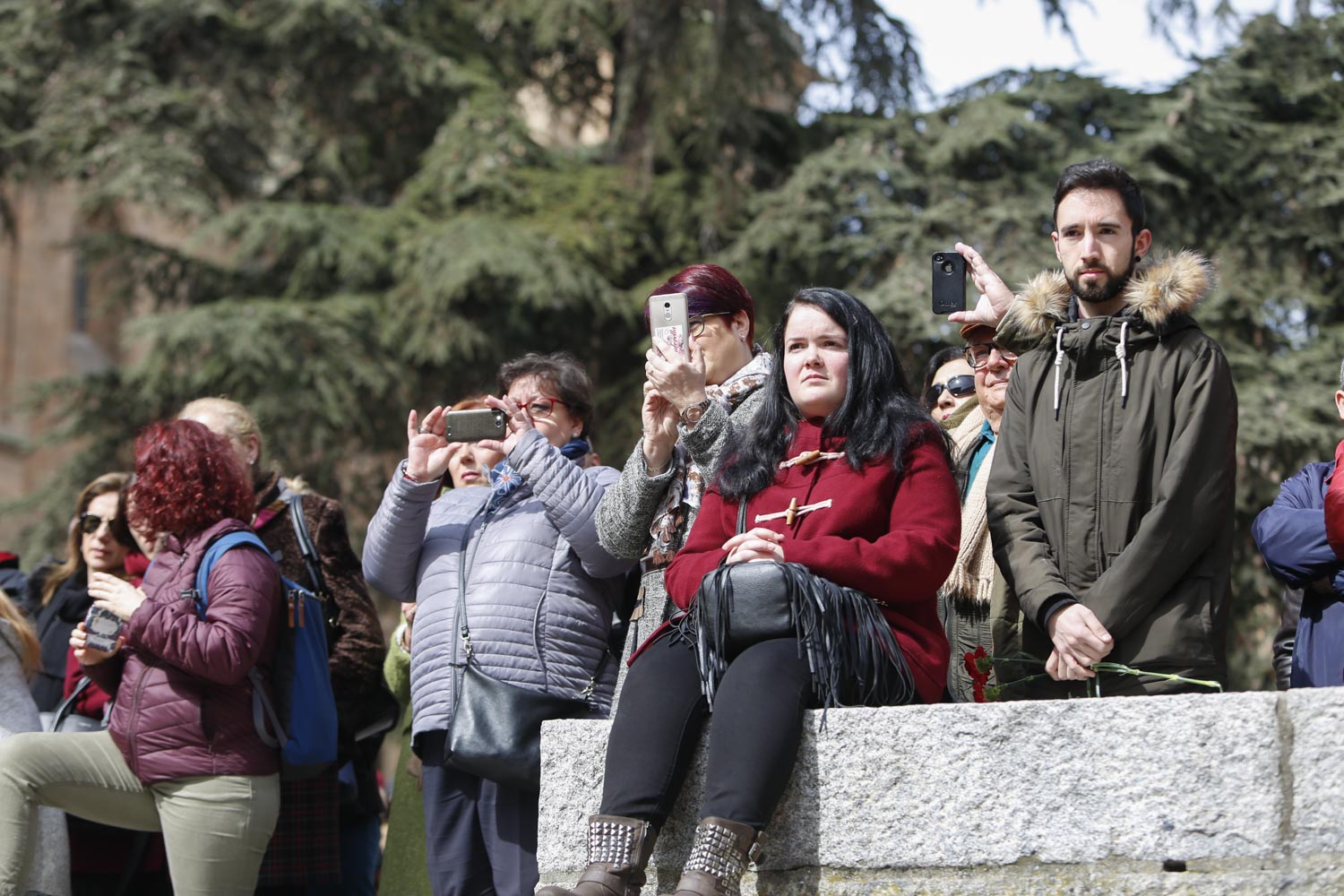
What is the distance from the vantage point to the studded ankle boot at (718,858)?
345 centimetres

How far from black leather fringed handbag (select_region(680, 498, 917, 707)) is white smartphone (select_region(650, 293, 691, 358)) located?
0.85 metres

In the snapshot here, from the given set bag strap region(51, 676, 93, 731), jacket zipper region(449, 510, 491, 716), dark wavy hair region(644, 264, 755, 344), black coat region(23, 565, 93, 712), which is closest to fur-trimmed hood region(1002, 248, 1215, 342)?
dark wavy hair region(644, 264, 755, 344)

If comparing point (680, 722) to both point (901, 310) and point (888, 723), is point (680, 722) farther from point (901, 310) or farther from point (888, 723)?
point (901, 310)

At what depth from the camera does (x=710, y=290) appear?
16.0 feet

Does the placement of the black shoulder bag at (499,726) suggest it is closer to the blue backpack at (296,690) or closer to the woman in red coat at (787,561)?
the blue backpack at (296,690)

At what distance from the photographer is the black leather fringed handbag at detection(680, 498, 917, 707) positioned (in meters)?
3.78

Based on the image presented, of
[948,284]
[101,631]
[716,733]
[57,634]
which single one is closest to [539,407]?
[948,284]

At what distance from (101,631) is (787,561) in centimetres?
253

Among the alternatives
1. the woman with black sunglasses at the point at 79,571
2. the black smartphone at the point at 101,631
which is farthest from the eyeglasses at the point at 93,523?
the black smartphone at the point at 101,631

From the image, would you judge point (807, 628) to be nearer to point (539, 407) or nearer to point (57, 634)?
point (539, 407)

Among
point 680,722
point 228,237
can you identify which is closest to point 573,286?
point 228,237

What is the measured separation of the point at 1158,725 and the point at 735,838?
0.94m

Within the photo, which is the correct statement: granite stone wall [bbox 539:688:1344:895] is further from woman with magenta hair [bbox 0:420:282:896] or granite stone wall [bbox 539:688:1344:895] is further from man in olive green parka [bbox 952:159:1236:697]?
woman with magenta hair [bbox 0:420:282:896]

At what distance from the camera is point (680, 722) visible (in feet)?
12.4
